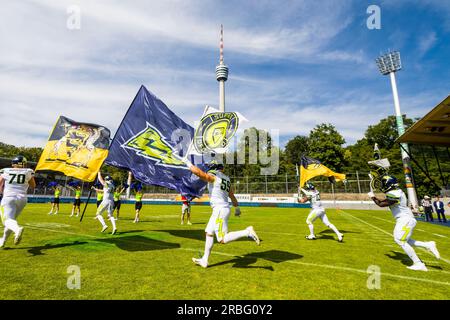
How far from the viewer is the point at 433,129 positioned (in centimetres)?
1605

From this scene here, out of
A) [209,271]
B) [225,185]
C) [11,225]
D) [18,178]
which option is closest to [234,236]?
[209,271]

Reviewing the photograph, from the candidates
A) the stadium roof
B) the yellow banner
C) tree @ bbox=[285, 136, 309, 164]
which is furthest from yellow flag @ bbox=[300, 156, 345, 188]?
tree @ bbox=[285, 136, 309, 164]

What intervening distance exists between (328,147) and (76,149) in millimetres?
65965

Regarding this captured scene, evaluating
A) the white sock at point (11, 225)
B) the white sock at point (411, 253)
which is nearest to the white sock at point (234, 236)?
the white sock at point (411, 253)

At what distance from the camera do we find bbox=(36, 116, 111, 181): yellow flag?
29.7 ft

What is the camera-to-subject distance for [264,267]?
20.9 feet

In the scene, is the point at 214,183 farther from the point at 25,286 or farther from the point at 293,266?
the point at 25,286

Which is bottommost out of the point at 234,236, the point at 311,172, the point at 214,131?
the point at 234,236

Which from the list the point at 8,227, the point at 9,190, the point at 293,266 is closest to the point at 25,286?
the point at 8,227

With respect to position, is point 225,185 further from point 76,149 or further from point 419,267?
point 76,149

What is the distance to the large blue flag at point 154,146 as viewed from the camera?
27.8 feet

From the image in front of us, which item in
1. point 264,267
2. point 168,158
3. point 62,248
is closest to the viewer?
point 264,267

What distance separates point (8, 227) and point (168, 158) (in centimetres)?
495

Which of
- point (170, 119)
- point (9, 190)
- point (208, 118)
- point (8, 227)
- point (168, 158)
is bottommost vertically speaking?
point (8, 227)
